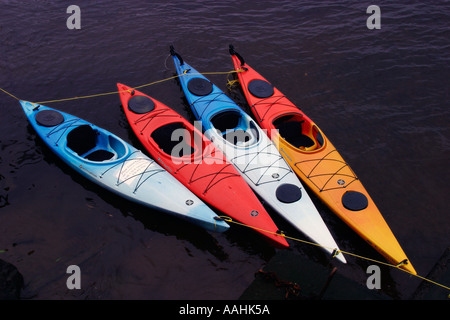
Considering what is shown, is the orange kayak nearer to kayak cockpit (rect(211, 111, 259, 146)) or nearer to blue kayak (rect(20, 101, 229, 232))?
kayak cockpit (rect(211, 111, 259, 146))

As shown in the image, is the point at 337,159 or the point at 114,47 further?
the point at 114,47

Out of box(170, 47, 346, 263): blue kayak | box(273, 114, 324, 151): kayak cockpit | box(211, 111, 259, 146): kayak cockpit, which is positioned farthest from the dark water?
box(211, 111, 259, 146): kayak cockpit

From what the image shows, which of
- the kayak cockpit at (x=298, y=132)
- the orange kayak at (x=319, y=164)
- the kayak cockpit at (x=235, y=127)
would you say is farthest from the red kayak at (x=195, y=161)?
the kayak cockpit at (x=298, y=132)

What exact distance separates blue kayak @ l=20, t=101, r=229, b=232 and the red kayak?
1.35 feet

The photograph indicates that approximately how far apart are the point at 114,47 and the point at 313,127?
9924 mm

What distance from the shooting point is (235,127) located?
12.7m

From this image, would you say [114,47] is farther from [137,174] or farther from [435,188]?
[435,188]

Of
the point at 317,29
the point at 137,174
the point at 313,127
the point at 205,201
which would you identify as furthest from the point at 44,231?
the point at 317,29

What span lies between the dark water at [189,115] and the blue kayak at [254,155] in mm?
688

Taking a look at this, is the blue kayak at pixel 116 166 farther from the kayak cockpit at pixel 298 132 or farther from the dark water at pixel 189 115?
the kayak cockpit at pixel 298 132

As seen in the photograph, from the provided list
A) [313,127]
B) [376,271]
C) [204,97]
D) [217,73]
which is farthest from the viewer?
[217,73]

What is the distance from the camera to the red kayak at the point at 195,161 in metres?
9.70

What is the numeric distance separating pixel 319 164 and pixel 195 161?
363cm

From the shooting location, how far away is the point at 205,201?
10359mm
